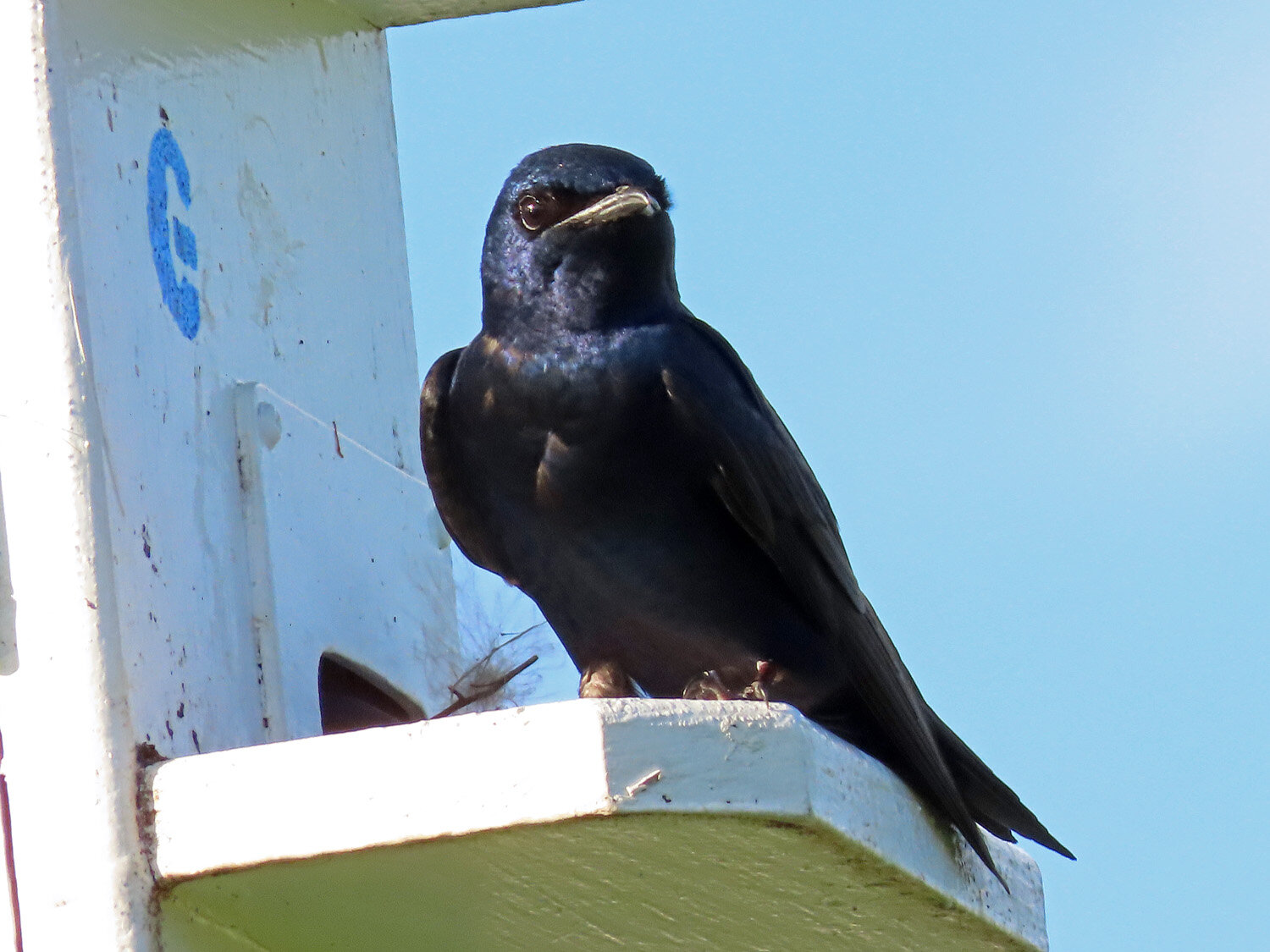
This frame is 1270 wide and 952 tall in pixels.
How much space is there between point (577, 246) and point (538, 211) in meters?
0.07

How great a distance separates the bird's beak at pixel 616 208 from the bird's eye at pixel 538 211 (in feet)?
0.06

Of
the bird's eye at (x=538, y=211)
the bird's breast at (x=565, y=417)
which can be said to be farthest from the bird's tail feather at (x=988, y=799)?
the bird's eye at (x=538, y=211)

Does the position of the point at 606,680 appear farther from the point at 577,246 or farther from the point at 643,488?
the point at 577,246

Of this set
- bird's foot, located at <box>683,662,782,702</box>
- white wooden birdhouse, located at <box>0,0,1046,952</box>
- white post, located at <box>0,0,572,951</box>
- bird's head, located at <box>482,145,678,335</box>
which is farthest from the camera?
bird's head, located at <box>482,145,678,335</box>

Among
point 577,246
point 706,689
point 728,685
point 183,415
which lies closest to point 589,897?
point 706,689

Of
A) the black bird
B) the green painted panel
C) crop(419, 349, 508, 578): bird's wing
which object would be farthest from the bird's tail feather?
crop(419, 349, 508, 578): bird's wing

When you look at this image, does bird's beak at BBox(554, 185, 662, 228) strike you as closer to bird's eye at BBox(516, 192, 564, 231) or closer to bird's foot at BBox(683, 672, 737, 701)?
bird's eye at BBox(516, 192, 564, 231)

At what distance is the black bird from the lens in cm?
239

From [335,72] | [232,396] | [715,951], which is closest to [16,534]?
[232,396]

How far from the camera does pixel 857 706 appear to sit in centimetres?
247

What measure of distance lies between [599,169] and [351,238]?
1.48 ft

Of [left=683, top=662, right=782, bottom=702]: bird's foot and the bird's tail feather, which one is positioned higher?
[left=683, top=662, right=782, bottom=702]: bird's foot

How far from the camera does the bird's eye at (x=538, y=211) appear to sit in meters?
2.56

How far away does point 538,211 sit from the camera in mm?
2570
